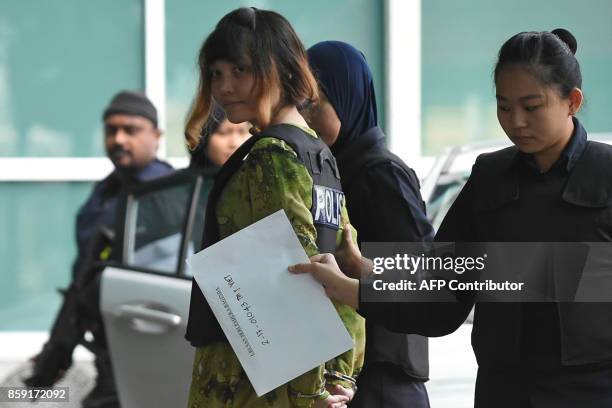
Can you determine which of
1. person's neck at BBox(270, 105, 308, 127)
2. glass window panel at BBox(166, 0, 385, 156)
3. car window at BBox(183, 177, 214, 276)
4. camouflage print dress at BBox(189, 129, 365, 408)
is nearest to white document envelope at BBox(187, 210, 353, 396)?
camouflage print dress at BBox(189, 129, 365, 408)

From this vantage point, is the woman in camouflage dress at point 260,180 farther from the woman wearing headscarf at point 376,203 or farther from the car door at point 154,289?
the car door at point 154,289

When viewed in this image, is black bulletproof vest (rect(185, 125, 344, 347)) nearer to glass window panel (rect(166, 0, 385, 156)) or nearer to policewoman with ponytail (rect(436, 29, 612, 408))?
policewoman with ponytail (rect(436, 29, 612, 408))

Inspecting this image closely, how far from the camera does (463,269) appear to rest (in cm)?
238

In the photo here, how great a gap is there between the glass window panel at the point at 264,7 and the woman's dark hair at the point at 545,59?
5173 millimetres

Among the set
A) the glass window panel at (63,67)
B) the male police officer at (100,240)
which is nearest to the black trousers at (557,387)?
the male police officer at (100,240)

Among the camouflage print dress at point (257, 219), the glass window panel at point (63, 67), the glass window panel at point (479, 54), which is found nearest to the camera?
the camouflage print dress at point (257, 219)

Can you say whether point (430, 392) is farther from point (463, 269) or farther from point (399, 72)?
point (399, 72)

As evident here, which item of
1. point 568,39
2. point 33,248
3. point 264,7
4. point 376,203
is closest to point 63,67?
point 33,248

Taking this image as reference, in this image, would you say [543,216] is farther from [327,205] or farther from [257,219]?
[257,219]

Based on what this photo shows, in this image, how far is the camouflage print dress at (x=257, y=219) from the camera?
7.59ft

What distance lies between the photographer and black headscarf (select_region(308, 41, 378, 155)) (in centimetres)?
290

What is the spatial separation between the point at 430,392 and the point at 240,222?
5.09ft

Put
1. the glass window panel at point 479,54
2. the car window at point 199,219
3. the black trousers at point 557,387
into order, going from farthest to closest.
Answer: the glass window panel at point 479,54 → the car window at point 199,219 → the black trousers at point 557,387

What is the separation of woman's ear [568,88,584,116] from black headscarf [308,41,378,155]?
705 mm
